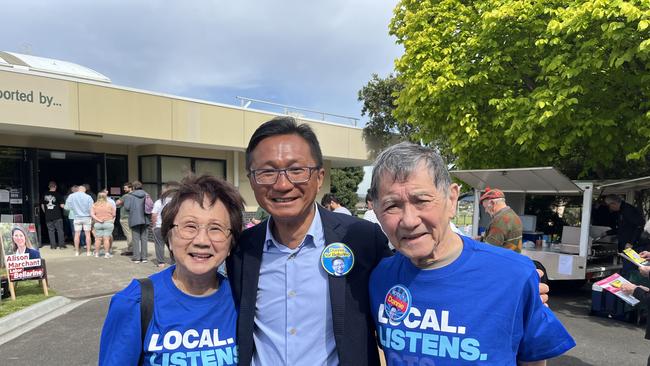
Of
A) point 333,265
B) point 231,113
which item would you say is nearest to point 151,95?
point 231,113

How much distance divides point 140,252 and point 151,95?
4869 millimetres

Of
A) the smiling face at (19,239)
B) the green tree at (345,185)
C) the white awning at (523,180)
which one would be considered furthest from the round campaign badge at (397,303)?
the green tree at (345,185)

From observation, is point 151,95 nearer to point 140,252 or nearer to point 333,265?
point 140,252

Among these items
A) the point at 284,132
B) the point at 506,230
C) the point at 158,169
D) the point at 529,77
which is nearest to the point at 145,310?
the point at 284,132

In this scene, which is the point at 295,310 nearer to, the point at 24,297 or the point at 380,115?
the point at 24,297

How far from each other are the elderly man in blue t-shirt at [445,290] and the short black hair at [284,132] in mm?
389

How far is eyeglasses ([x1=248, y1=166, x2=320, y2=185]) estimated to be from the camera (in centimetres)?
170

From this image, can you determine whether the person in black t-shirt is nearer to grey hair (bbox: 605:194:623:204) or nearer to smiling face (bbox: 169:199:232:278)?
smiling face (bbox: 169:199:232:278)

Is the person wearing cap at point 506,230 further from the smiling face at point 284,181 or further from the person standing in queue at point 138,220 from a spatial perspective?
the person standing in queue at point 138,220

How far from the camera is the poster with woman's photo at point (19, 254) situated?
621cm

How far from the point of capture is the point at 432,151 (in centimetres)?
150

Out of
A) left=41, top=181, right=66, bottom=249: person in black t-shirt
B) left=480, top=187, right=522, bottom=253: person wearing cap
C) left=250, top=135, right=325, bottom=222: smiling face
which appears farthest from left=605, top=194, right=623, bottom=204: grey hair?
left=41, top=181, right=66, bottom=249: person in black t-shirt

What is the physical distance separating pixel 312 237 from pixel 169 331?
0.67 meters

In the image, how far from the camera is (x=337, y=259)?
1.71 meters
